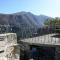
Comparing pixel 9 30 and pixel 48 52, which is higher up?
pixel 9 30

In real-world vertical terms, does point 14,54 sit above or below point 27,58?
above

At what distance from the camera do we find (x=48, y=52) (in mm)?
11305

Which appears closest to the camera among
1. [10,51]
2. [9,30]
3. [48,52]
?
[10,51]

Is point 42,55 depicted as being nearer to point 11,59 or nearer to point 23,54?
point 23,54

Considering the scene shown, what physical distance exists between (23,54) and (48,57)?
101 inches

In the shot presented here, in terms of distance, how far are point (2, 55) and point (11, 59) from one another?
0.73m

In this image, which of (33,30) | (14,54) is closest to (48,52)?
(33,30)

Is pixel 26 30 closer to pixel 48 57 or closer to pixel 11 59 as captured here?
pixel 48 57

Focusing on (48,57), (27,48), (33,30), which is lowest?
(48,57)

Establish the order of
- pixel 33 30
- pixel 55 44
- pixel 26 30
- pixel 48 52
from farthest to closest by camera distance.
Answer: pixel 48 52 < pixel 33 30 < pixel 26 30 < pixel 55 44

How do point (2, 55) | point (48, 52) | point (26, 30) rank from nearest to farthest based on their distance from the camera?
point (2, 55), point (26, 30), point (48, 52)

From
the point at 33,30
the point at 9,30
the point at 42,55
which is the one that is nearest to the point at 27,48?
the point at 9,30

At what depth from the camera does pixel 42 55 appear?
37.1ft

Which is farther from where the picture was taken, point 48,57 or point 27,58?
point 48,57
